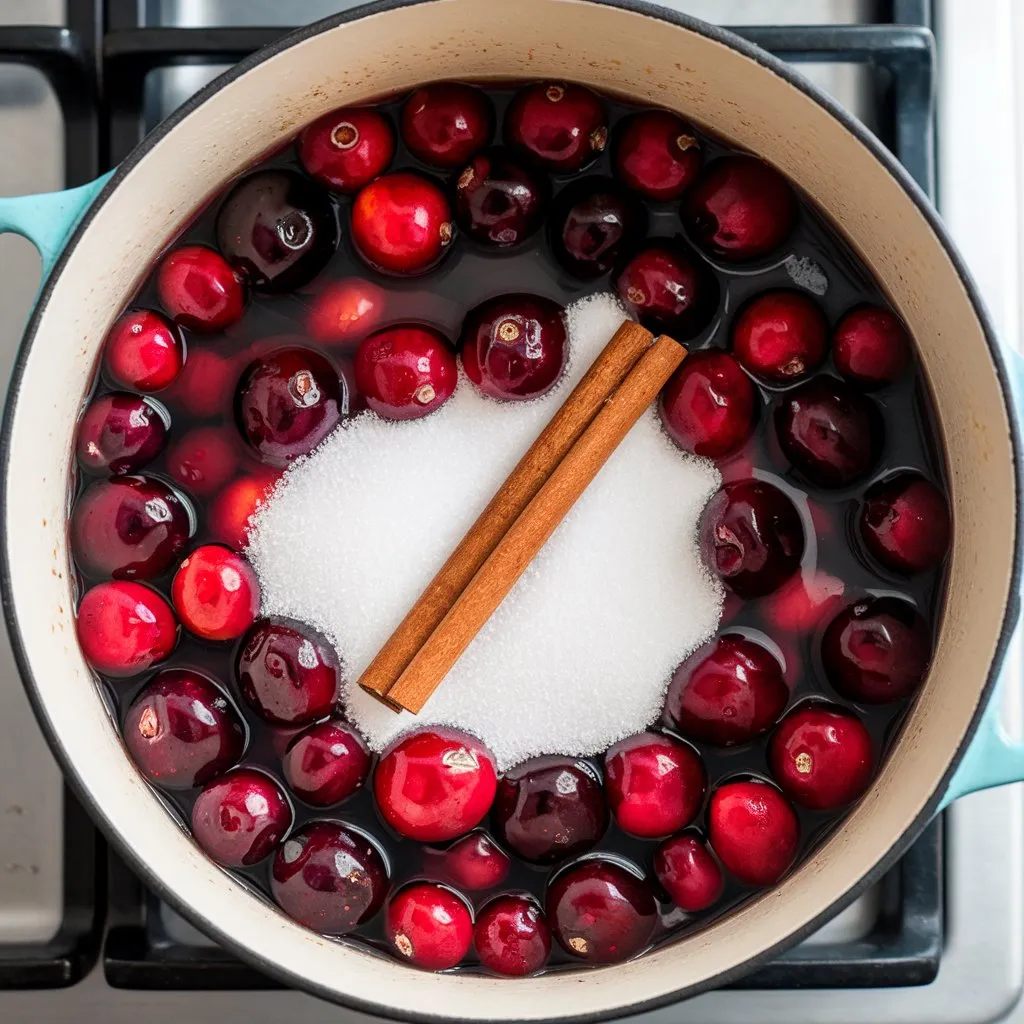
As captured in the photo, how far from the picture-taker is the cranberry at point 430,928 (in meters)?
1.04

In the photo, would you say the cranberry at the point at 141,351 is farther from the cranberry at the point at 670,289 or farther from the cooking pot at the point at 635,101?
the cranberry at the point at 670,289

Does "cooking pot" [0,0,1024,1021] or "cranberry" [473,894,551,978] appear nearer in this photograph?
"cooking pot" [0,0,1024,1021]

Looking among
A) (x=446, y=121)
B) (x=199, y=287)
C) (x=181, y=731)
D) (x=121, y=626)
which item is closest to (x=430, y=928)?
(x=181, y=731)

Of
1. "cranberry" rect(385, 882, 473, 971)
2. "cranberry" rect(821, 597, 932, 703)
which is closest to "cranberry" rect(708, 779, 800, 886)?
"cranberry" rect(821, 597, 932, 703)

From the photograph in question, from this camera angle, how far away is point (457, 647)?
106 cm

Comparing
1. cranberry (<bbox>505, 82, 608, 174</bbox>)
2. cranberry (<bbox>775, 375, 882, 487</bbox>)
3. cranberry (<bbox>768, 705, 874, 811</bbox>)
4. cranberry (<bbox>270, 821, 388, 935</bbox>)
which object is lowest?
cranberry (<bbox>270, 821, 388, 935</bbox>)

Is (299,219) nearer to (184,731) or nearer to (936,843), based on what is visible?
(184,731)

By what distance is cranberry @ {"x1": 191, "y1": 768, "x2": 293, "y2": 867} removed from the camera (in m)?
1.05

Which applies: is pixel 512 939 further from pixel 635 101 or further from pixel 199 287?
pixel 635 101

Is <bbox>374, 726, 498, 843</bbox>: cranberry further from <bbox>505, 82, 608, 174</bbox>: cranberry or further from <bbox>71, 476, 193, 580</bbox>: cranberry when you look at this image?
<bbox>505, 82, 608, 174</bbox>: cranberry

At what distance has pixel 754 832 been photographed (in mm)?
1038

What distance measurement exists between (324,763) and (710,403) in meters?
0.48

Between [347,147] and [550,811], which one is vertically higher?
[347,147]

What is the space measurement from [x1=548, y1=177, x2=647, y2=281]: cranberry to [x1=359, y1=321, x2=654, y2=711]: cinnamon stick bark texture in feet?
0.23
